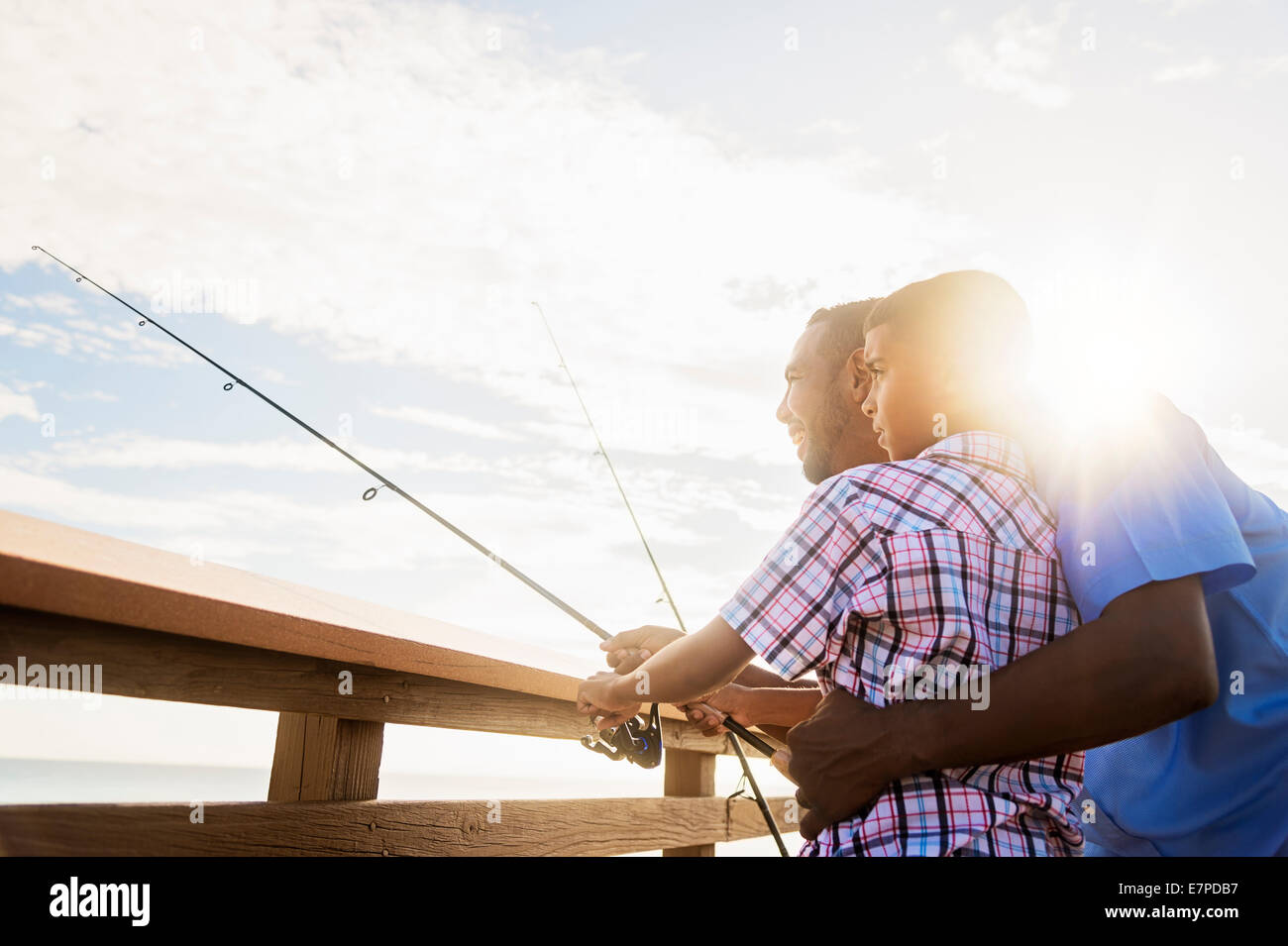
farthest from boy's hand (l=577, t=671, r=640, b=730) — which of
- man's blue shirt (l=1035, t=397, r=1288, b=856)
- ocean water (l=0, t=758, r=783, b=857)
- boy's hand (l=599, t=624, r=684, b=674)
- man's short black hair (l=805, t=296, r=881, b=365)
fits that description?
ocean water (l=0, t=758, r=783, b=857)

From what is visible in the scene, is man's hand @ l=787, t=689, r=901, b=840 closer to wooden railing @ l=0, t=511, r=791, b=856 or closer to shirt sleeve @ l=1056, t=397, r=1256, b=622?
shirt sleeve @ l=1056, t=397, r=1256, b=622

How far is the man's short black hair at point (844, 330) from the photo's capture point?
2505 millimetres

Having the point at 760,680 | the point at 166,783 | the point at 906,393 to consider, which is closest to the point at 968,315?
the point at 906,393

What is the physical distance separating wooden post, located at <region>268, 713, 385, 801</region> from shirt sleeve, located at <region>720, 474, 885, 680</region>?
70cm

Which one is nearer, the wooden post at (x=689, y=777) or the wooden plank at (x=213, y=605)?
the wooden plank at (x=213, y=605)

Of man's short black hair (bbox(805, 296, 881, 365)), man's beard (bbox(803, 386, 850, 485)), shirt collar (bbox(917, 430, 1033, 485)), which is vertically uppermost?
man's short black hair (bbox(805, 296, 881, 365))

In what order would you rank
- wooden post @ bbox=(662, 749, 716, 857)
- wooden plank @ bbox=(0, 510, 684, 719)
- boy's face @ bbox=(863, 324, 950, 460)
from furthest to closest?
wooden post @ bbox=(662, 749, 716, 857) < boy's face @ bbox=(863, 324, 950, 460) < wooden plank @ bbox=(0, 510, 684, 719)

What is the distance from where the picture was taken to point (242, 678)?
4.01 feet

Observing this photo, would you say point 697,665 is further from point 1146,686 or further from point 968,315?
point 968,315

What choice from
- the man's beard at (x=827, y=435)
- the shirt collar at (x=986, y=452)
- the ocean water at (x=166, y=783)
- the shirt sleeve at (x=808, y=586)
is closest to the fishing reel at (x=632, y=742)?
the man's beard at (x=827, y=435)

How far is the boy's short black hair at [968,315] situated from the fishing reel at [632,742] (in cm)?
107

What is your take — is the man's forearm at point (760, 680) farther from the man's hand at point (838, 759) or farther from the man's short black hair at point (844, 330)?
the man's hand at point (838, 759)

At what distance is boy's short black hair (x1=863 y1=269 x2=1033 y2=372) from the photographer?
1.36 meters
